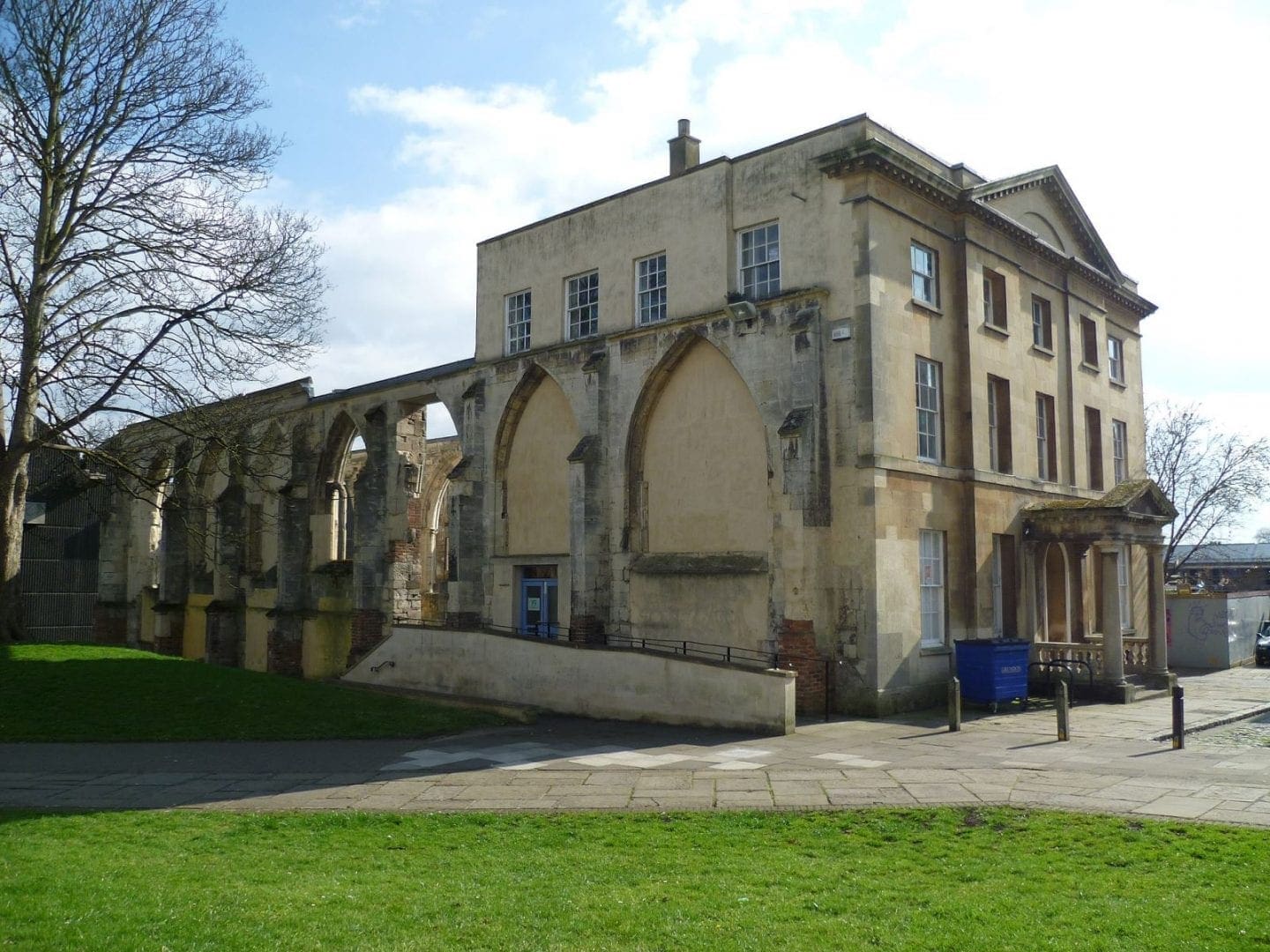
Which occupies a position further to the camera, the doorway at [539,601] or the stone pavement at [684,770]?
the doorway at [539,601]

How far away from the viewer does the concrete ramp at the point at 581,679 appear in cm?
1731

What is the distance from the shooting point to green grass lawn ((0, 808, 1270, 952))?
692 centimetres

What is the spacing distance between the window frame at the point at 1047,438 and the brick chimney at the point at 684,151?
32.8 feet

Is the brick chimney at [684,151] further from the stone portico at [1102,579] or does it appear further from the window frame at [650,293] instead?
the stone portico at [1102,579]

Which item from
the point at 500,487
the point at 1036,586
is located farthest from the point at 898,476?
the point at 500,487

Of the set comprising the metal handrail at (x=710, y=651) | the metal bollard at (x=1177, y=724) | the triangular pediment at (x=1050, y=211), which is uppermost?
the triangular pediment at (x=1050, y=211)

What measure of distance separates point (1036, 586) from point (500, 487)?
13.0 meters

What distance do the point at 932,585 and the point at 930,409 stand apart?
12.0 ft

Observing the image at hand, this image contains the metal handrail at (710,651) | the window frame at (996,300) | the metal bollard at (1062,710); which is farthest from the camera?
the window frame at (996,300)

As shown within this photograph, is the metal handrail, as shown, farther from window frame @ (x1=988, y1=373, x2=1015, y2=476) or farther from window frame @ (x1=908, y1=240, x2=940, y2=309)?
window frame @ (x1=908, y1=240, x2=940, y2=309)

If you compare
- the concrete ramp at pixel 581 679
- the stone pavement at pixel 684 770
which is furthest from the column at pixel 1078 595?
the concrete ramp at pixel 581 679

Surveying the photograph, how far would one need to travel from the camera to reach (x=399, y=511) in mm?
28703

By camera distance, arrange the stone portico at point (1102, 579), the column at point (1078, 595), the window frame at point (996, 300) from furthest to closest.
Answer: the column at point (1078, 595)
the window frame at point (996, 300)
the stone portico at point (1102, 579)

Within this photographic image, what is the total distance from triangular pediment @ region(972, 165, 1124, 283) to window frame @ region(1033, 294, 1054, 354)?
1380 mm
